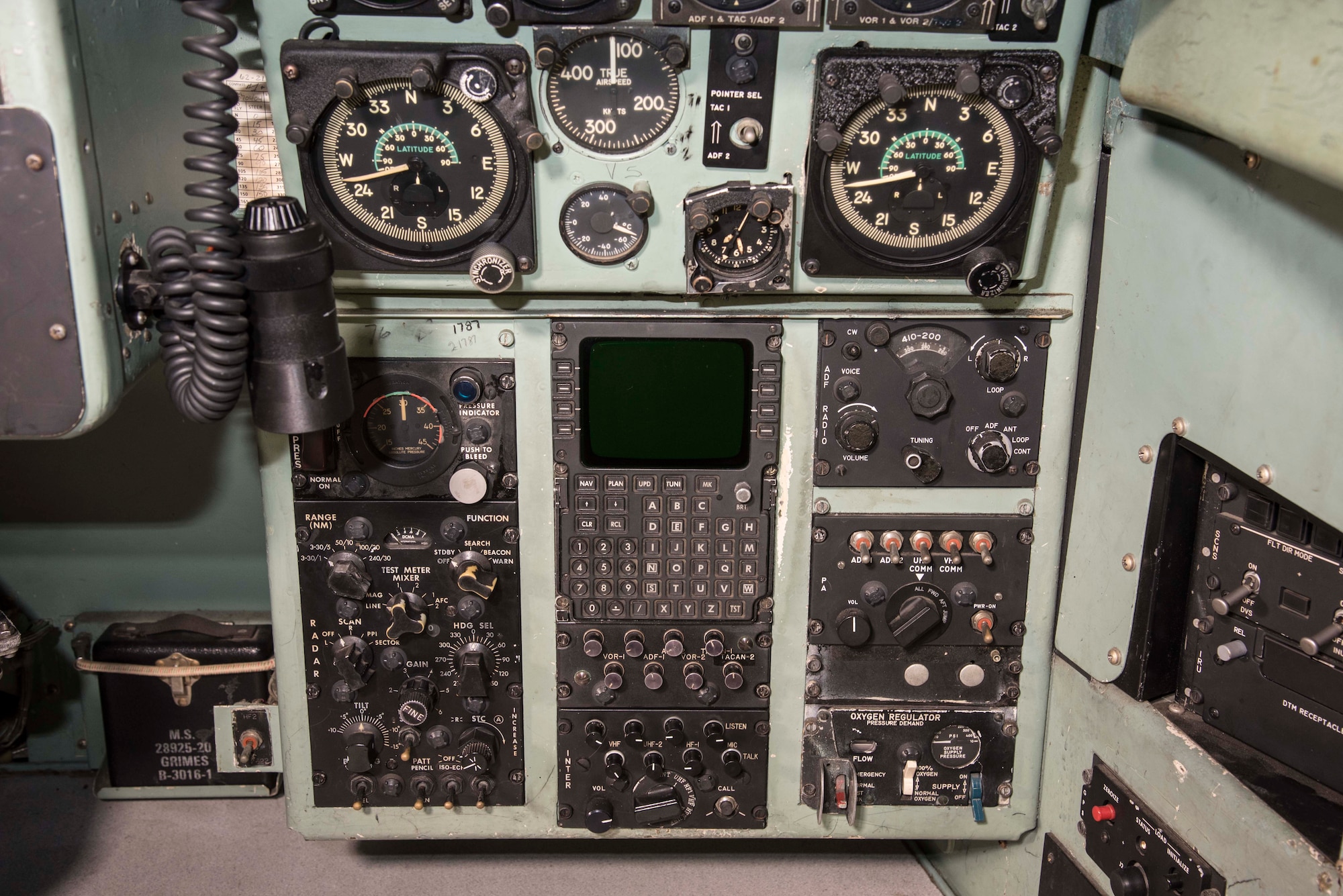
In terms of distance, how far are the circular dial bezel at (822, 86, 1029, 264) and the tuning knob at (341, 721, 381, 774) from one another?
4.60ft

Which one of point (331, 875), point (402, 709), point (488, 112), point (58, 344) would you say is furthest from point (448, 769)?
point (488, 112)

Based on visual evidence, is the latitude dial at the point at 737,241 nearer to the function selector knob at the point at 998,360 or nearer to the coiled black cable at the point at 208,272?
the function selector knob at the point at 998,360

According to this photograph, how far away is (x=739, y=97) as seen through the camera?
1.85 m

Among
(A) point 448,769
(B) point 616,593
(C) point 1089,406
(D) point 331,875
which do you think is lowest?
(D) point 331,875

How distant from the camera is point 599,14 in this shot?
1785 mm

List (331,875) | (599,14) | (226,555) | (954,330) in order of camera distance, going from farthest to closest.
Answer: (226,555), (331,875), (954,330), (599,14)

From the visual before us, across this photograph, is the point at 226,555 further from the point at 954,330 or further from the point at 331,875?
the point at 954,330

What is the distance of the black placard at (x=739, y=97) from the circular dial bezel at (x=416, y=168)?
35cm

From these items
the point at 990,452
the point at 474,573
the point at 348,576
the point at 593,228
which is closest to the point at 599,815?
the point at 474,573

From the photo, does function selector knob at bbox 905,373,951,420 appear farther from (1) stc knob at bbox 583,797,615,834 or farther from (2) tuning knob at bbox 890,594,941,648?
(1) stc knob at bbox 583,797,615,834

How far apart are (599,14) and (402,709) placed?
1411mm

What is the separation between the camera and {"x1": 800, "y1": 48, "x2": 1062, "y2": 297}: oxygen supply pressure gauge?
1.81 metres

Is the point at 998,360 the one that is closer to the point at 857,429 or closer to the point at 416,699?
the point at 857,429

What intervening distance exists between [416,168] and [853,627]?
1245 millimetres
